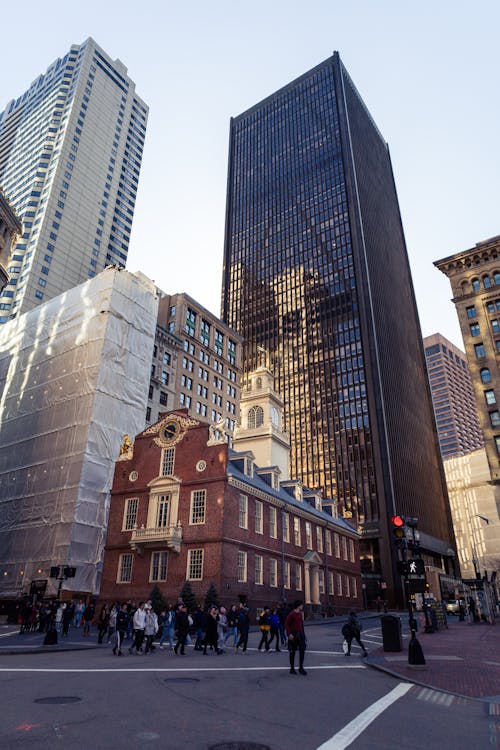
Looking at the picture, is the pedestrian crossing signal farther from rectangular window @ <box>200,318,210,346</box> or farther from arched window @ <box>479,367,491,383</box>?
rectangular window @ <box>200,318,210,346</box>

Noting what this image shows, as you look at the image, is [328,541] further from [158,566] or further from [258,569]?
[158,566]

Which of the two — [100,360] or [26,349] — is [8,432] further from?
[100,360]

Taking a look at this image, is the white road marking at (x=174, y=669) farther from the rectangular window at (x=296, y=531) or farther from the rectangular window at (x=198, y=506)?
the rectangular window at (x=296, y=531)

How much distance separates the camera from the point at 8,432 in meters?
55.7

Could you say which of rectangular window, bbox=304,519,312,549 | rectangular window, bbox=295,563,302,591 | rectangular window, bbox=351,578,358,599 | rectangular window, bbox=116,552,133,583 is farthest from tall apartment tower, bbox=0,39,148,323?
rectangular window, bbox=351,578,358,599

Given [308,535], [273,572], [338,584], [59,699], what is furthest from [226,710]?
[338,584]

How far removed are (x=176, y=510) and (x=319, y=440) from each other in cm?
7774

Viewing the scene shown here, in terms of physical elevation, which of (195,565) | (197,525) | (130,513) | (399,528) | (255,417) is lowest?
(399,528)

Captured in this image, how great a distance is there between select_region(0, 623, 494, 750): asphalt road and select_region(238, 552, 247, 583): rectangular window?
22157mm

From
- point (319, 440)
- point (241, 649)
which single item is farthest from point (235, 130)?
point (241, 649)

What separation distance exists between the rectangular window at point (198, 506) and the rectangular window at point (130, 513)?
5.47 m

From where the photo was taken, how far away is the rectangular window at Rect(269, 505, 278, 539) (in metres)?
42.6

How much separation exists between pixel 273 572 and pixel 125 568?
11.7 metres

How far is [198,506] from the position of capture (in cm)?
3756
